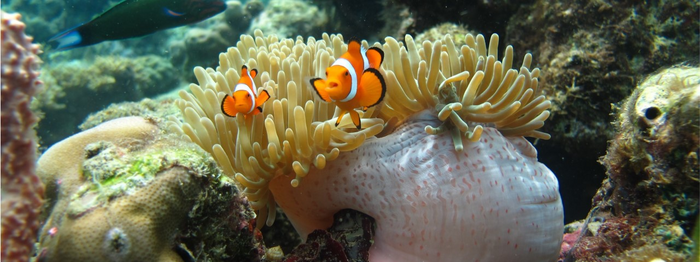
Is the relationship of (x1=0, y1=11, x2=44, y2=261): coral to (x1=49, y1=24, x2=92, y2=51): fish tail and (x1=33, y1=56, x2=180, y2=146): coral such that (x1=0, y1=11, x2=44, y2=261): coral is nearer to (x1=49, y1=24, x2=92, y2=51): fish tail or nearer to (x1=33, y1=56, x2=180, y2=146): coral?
(x1=49, y1=24, x2=92, y2=51): fish tail

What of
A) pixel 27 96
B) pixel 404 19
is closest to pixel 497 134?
pixel 27 96

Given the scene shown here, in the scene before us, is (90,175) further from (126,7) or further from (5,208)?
(126,7)

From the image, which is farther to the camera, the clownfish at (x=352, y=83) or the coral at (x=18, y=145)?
the clownfish at (x=352, y=83)

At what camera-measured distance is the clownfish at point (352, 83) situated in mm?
1512

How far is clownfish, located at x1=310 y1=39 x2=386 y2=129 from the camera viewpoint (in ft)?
4.96

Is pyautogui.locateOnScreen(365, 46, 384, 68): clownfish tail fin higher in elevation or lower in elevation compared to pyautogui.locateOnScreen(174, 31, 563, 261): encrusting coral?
higher

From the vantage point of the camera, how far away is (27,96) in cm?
116

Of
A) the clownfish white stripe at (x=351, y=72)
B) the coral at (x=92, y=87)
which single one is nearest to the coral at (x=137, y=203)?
the clownfish white stripe at (x=351, y=72)

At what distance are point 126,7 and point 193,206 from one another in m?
2.82

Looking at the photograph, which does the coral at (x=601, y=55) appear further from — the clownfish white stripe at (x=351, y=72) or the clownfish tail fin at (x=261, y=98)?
the clownfish tail fin at (x=261, y=98)

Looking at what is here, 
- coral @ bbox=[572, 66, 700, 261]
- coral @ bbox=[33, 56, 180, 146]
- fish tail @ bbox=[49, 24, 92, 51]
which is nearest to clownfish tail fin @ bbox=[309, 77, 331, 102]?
coral @ bbox=[572, 66, 700, 261]

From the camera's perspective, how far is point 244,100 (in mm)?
1837

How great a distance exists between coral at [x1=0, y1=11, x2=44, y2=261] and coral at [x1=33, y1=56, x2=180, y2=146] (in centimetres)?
756

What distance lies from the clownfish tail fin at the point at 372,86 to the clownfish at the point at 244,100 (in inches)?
22.6
